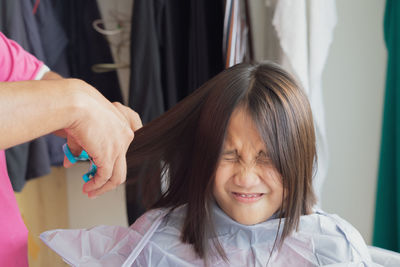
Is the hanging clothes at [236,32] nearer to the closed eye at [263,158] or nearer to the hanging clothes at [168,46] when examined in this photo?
the hanging clothes at [168,46]

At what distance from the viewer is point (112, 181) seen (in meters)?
0.66

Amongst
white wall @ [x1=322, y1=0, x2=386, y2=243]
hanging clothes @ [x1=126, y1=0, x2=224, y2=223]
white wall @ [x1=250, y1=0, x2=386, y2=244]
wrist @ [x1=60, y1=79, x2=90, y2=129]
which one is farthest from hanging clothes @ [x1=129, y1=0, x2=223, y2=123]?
wrist @ [x1=60, y1=79, x2=90, y2=129]

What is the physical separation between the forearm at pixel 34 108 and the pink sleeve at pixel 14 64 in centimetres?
35

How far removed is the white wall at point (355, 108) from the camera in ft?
5.68

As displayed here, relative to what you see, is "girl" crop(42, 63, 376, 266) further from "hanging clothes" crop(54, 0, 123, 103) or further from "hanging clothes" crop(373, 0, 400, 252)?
"hanging clothes" crop(54, 0, 123, 103)

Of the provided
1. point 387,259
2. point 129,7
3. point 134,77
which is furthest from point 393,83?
point 129,7

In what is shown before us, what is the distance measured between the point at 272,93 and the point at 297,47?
0.58 metres

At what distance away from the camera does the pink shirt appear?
2.54 feet

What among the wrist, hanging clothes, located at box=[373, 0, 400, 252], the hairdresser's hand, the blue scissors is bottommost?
hanging clothes, located at box=[373, 0, 400, 252]

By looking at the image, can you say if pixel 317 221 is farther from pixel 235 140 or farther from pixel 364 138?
pixel 364 138

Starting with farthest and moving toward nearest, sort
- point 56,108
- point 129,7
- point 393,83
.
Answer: point 129,7
point 393,83
point 56,108

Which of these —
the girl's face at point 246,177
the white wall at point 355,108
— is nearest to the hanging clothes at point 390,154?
the white wall at point 355,108

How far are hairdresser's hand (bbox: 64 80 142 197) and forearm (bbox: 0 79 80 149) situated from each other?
0.5 inches

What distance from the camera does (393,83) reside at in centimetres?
154
